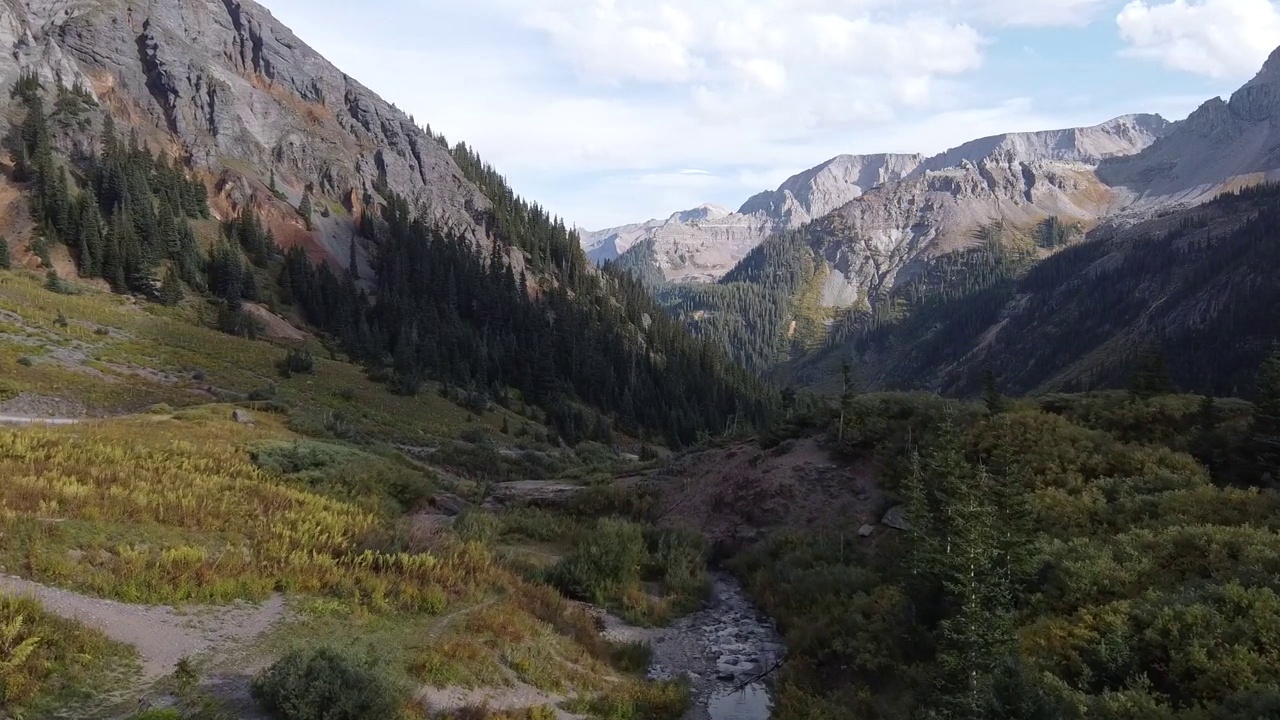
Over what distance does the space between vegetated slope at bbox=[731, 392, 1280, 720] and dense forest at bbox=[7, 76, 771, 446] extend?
52049 mm

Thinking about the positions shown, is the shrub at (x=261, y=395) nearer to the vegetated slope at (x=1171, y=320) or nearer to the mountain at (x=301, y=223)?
the mountain at (x=301, y=223)

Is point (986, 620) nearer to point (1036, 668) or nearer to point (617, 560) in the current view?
point (1036, 668)

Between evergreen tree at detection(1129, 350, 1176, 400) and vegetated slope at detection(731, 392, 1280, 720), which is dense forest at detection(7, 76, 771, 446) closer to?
vegetated slope at detection(731, 392, 1280, 720)

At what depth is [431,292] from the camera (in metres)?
108

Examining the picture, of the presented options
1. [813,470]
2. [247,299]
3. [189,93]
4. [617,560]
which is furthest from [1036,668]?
[189,93]

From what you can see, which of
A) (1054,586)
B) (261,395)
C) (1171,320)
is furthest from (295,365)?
(1171,320)

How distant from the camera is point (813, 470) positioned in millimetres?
26406

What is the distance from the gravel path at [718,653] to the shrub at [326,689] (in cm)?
653

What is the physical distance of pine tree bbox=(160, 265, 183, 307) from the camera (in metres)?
A: 63.6

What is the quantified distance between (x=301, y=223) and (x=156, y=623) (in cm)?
10093

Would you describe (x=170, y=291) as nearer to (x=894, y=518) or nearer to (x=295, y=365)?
(x=295, y=365)

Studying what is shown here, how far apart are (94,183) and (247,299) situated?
2247 cm

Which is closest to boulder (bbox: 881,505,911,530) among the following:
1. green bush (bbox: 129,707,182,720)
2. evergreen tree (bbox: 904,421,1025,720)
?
evergreen tree (bbox: 904,421,1025,720)

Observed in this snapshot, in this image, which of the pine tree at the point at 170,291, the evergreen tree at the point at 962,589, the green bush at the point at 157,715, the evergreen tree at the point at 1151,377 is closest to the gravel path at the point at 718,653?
the evergreen tree at the point at 962,589
